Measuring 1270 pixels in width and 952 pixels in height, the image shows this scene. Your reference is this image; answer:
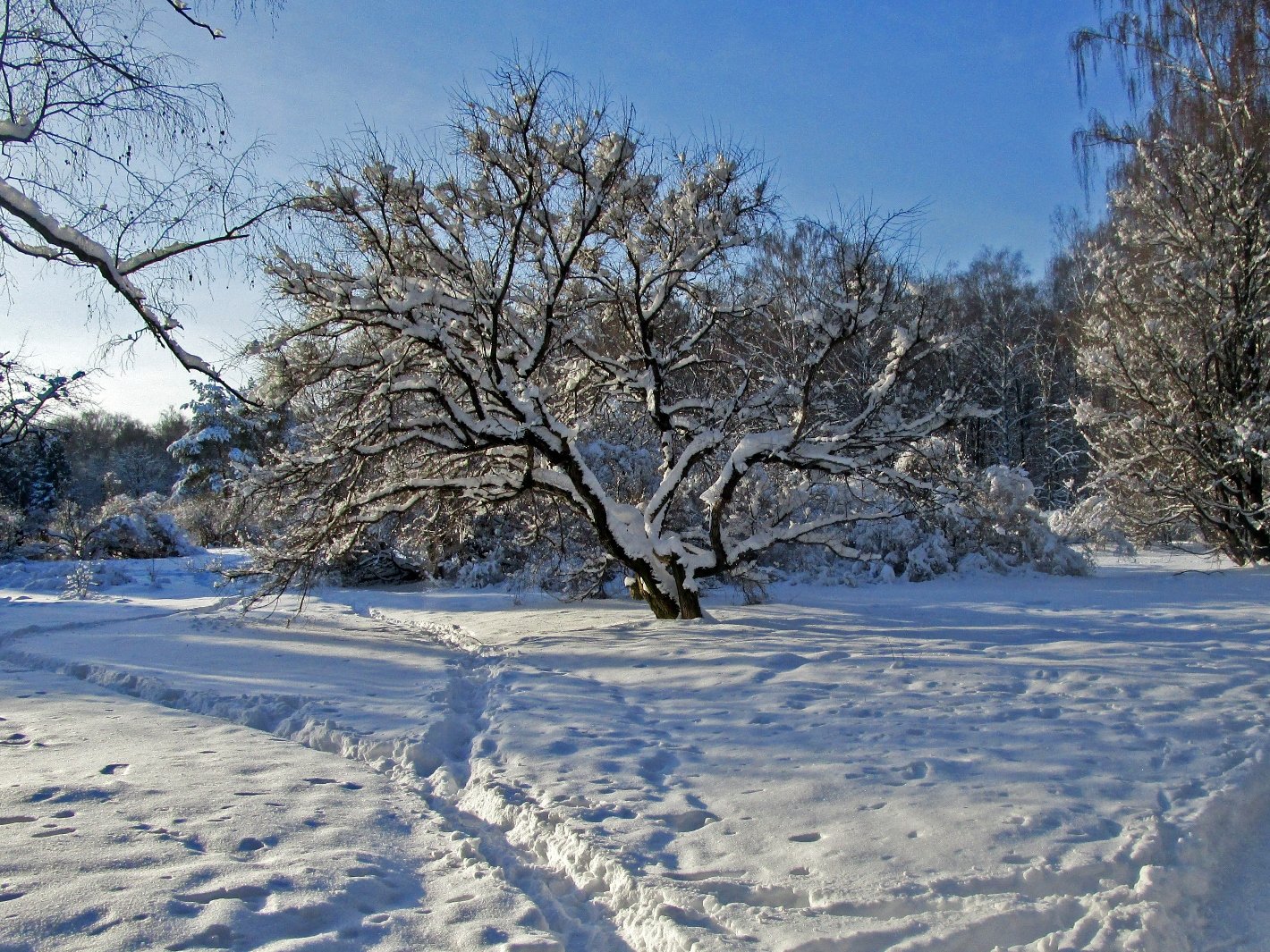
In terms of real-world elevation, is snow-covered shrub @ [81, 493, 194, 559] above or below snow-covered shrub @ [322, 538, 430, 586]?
above

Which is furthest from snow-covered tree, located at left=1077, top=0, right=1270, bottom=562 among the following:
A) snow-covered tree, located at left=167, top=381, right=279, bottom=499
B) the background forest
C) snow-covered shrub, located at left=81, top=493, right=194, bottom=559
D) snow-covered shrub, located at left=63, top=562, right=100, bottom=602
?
snow-covered tree, located at left=167, top=381, right=279, bottom=499

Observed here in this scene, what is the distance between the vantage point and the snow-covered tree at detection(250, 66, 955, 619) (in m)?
8.45

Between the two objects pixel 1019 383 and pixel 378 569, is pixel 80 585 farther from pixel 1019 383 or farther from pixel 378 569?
pixel 1019 383

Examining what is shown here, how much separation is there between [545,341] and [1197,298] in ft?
38.5

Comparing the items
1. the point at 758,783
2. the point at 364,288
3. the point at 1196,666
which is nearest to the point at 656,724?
the point at 758,783

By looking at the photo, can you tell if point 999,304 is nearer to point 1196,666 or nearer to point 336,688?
point 1196,666

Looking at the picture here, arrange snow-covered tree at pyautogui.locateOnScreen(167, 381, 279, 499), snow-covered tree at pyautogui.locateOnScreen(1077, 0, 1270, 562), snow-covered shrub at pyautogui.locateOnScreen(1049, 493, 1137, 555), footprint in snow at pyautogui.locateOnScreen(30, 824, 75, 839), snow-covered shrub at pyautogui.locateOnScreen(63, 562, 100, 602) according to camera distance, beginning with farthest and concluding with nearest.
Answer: snow-covered tree at pyautogui.locateOnScreen(167, 381, 279, 499)
snow-covered shrub at pyautogui.locateOnScreen(63, 562, 100, 602)
snow-covered shrub at pyautogui.locateOnScreen(1049, 493, 1137, 555)
snow-covered tree at pyautogui.locateOnScreen(1077, 0, 1270, 562)
footprint in snow at pyautogui.locateOnScreen(30, 824, 75, 839)

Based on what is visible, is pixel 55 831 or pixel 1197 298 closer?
pixel 55 831

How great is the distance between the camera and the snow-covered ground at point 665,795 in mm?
3006

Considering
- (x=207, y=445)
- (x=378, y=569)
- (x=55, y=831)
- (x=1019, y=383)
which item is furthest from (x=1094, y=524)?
(x=207, y=445)

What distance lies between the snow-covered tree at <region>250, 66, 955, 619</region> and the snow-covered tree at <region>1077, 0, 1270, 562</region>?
20.8 feet

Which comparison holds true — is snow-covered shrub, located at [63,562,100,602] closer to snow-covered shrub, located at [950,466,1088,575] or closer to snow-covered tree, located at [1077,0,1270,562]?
snow-covered shrub, located at [950,466,1088,575]

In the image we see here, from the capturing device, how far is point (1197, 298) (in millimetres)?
13648

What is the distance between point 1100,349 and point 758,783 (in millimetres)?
13057
